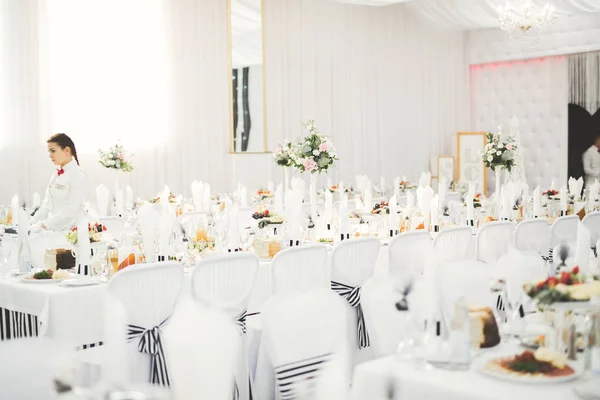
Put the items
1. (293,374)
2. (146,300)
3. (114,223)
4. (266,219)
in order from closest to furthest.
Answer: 1. (293,374)
2. (146,300)
3. (266,219)
4. (114,223)

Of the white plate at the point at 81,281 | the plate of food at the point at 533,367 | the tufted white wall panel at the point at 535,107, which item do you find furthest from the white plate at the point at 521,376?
the tufted white wall panel at the point at 535,107

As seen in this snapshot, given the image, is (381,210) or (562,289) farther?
(381,210)

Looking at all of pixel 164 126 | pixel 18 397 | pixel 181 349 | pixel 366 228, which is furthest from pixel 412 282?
pixel 164 126

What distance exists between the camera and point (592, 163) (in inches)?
531

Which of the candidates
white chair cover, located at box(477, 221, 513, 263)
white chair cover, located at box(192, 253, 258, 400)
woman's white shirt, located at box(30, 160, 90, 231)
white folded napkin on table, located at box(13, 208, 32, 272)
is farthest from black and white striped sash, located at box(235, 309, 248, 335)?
white chair cover, located at box(477, 221, 513, 263)

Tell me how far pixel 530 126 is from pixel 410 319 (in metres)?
12.0

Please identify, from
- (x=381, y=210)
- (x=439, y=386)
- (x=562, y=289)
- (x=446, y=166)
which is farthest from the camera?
(x=446, y=166)

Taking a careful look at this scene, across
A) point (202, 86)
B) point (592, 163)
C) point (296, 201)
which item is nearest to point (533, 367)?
point (296, 201)

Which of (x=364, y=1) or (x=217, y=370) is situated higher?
(x=364, y=1)

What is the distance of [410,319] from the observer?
288 cm

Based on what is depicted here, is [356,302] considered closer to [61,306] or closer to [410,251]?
[410,251]

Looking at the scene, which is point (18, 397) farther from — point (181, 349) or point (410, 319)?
point (410, 319)

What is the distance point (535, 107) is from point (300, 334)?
11.8 meters

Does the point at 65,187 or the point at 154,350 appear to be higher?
the point at 65,187
